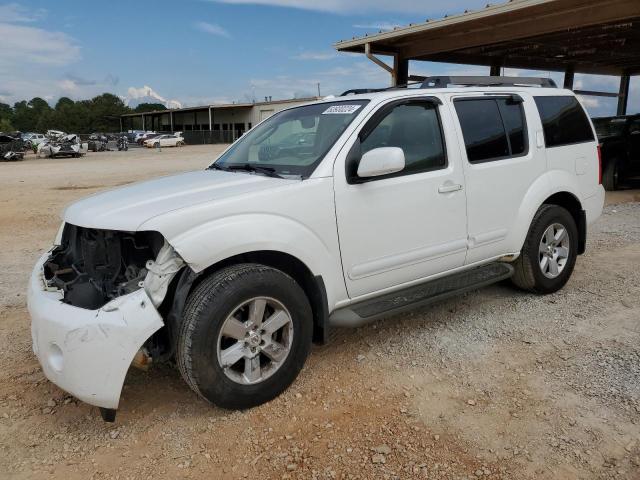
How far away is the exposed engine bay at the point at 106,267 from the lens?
2816mm

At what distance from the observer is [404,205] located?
355 centimetres

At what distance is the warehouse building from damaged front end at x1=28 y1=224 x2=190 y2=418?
41852 millimetres

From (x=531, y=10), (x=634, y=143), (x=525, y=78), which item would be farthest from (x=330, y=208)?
(x=634, y=143)

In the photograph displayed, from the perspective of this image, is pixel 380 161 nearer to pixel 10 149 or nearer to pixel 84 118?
pixel 10 149

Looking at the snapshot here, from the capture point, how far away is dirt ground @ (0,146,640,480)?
102 inches

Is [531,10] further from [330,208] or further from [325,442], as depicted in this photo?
[325,442]

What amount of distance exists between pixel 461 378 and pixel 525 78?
298 cm

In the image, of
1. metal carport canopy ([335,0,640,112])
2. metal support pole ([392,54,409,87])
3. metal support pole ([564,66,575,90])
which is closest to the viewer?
metal carport canopy ([335,0,640,112])

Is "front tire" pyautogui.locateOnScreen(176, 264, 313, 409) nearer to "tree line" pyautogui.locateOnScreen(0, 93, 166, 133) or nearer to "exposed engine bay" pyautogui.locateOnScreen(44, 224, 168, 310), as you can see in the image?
"exposed engine bay" pyautogui.locateOnScreen(44, 224, 168, 310)

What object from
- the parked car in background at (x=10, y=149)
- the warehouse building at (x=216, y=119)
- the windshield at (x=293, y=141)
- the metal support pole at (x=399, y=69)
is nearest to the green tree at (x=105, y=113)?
the warehouse building at (x=216, y=119)

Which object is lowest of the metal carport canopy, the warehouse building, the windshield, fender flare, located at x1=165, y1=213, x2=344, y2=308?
fender flare, located at x1=165, y1=213, x2=344, y2=308

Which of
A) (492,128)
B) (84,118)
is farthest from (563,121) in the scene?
(84,118)

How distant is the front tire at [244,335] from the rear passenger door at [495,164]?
5.51 ft

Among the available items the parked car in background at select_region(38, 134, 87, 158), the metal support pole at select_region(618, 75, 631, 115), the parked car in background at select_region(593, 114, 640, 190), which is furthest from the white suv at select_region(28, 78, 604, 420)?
the parked car in background at select_region(38, 134, 87, 158)
